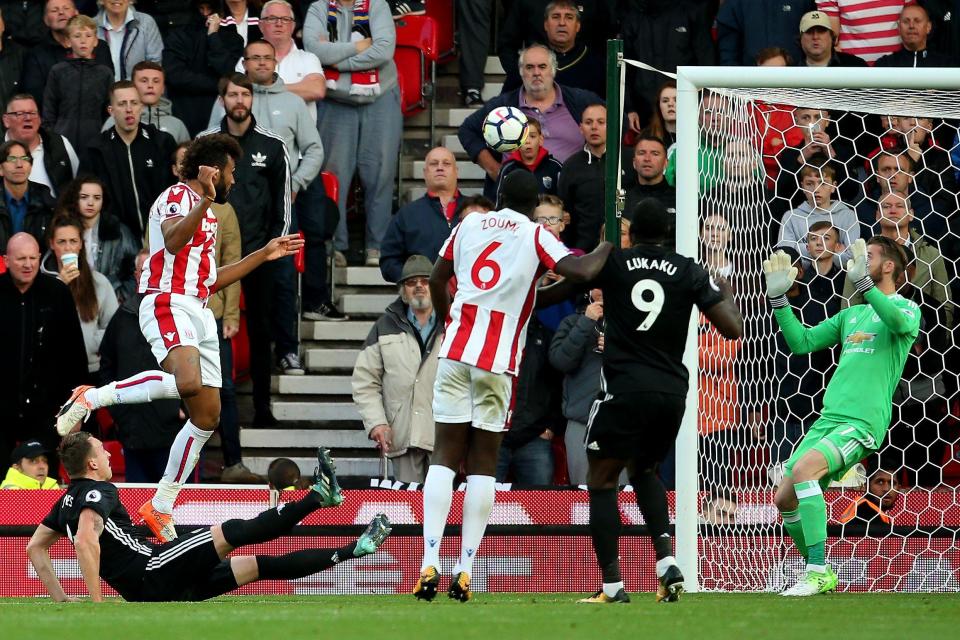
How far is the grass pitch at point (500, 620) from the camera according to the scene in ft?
20.5

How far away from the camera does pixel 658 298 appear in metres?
8.12

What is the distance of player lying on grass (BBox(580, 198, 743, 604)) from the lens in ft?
26.7

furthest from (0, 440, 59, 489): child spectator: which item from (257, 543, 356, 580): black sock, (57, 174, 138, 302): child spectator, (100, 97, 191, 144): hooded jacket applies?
(100, 97, 191, 144): hooded jacket

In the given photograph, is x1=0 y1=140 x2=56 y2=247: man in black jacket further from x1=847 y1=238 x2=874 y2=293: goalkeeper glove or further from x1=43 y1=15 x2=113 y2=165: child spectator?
x1=847 y1=238 x2=874 y2=293: goalkeeper glove

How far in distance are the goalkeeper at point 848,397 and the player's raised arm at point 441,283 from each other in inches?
76.0

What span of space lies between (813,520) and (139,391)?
4.01 m

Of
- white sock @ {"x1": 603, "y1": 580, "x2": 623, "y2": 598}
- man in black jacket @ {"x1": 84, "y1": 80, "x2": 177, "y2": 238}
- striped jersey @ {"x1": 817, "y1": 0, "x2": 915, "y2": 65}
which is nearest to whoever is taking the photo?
white sock @ {"x1": 603, "y1": 580, "x2": 623, "y2": 598}

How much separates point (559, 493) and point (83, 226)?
14.9 feet

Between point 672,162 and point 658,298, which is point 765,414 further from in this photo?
point 658,298

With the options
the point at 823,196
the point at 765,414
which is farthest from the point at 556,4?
the point at 765,414

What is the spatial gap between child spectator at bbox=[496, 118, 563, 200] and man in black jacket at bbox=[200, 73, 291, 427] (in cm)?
174

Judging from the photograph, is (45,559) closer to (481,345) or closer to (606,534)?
(481,345)

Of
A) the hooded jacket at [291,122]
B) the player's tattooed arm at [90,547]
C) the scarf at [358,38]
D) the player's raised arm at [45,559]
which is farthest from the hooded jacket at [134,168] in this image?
the player's tattooed arm at [90,547]

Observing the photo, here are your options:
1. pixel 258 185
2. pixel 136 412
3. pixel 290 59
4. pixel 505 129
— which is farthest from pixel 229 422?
pixel 290 59
